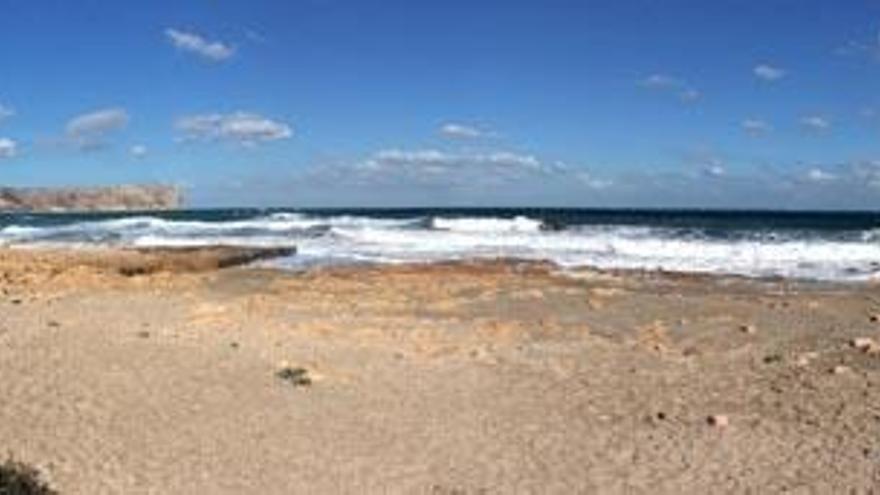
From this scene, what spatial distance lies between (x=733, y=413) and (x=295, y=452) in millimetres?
4052

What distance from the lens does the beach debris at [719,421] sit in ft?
40.4

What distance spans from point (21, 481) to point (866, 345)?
35.4 ft

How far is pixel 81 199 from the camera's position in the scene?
568 feet

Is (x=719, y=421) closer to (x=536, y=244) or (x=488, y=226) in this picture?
(x=536, y=244)

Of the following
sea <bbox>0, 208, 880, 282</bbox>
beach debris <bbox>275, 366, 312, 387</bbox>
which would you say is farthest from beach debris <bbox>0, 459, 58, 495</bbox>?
sea <bbox>0, 208, 880, 282</bbox>

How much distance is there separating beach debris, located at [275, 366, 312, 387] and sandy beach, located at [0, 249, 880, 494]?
0.04m

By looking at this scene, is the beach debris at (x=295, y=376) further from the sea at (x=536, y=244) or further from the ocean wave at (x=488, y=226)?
the ocean wave at (x=488, y=226)

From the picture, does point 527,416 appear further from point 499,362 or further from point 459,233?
point 459,233

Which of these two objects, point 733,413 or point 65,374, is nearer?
point 733,413

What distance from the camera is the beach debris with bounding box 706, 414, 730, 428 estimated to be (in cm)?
1232

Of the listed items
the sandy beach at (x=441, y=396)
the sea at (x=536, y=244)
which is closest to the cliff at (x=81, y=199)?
the sea at (x=536, y=244)

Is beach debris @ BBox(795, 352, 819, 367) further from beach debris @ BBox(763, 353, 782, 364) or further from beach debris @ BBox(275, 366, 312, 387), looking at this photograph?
beach debris @ BBox(275, 366, 312, 387)

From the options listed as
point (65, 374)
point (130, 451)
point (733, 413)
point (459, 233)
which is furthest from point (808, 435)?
point (459, 233)

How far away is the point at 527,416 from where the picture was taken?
506 inches
